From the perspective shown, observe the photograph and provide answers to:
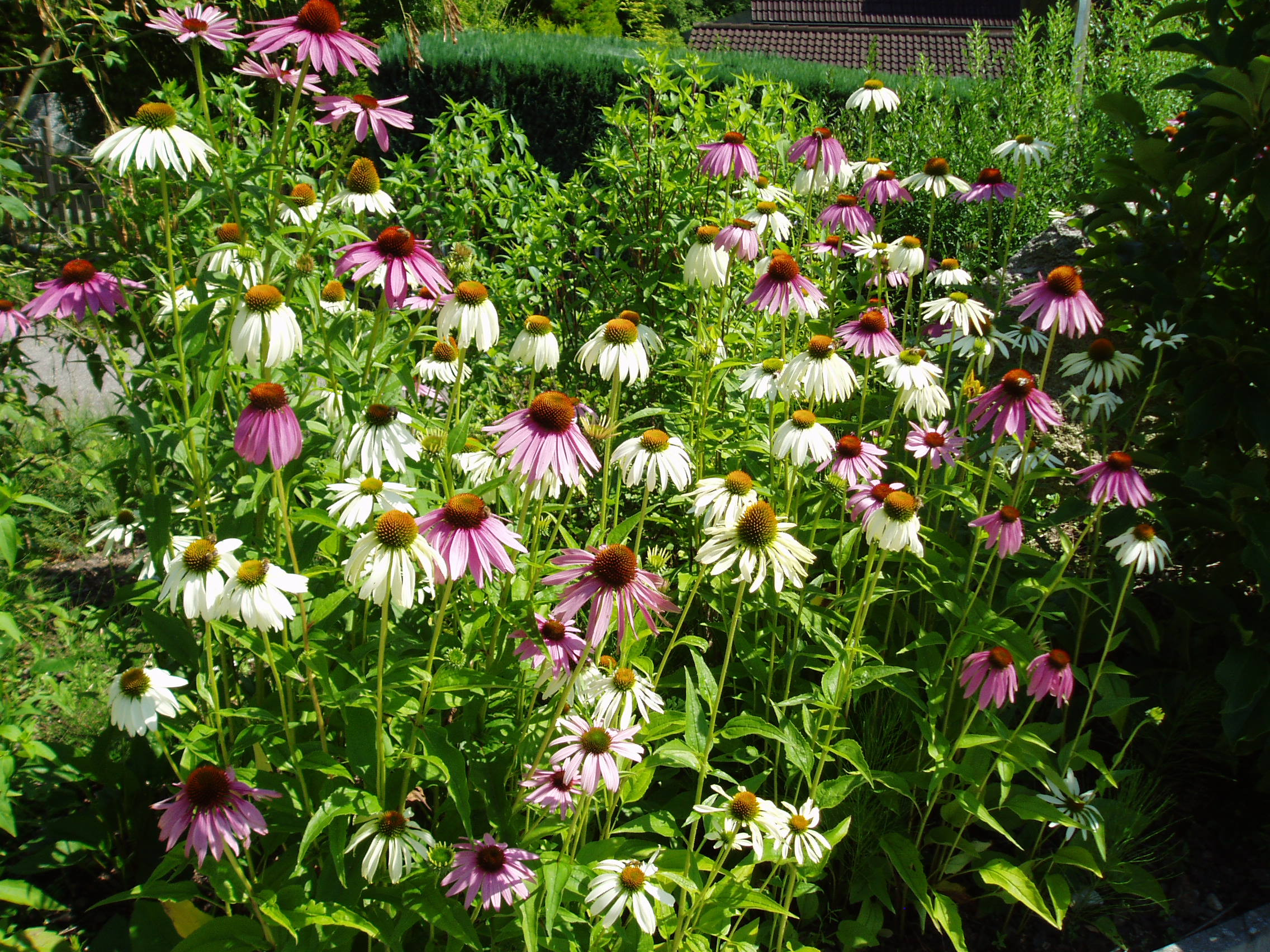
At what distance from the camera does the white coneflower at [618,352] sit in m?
1.88

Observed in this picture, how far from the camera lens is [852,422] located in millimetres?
2857

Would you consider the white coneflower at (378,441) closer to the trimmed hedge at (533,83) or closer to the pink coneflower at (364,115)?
the pink coneflower at (364,115)

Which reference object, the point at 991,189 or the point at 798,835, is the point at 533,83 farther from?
the point at 798,835

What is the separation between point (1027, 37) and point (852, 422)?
427 cm

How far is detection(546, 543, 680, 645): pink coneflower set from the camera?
1395 mm

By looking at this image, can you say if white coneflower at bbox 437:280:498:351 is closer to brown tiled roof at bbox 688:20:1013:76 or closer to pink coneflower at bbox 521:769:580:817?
pink coneflower at bbox 521:769:580:817

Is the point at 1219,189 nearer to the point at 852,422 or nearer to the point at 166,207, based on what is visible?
the point at 852,422

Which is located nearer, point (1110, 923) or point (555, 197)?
point (1110, 923)

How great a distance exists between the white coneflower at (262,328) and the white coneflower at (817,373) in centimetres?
108

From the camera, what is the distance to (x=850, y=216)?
2750mm

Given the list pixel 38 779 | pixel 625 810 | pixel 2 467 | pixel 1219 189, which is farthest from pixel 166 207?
pixel 1219 189

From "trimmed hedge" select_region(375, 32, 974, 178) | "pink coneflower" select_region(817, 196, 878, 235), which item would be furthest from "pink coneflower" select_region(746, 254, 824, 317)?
"trimmed hedge" select_region(375, 32, 974, 178)

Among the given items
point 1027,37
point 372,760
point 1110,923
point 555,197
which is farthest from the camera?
point 1027,37

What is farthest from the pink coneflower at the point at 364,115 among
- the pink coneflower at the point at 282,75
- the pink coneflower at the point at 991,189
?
the pink coneflower at the point at 991,189
